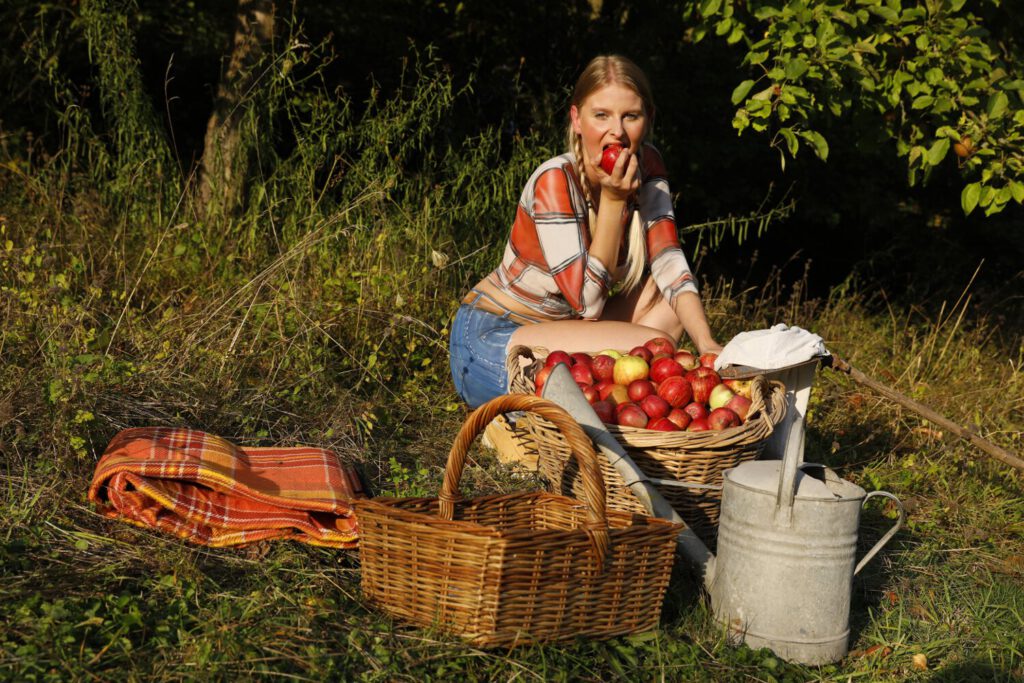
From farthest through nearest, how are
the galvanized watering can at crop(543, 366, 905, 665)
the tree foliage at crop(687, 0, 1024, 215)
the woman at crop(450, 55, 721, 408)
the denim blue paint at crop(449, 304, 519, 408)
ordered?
1. the tree foliage at crop(687, 0, 1024, 215)
2. the denim blue paint at crop(449, 304, 519, 408)
3. the woman at crop(450, 55, 721, 408)
4. the galvanized watering can at crop(543, 366, 905, 665)

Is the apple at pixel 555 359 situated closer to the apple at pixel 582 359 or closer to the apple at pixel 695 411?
the apple at pixel 582 359

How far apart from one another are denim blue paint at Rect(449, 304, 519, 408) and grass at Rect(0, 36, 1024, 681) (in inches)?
10.1

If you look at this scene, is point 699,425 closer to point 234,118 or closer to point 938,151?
point 938,151

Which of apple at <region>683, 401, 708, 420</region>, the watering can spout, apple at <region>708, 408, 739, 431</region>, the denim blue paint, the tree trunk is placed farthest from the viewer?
the tree trunk

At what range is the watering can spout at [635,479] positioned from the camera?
2838 millimetres

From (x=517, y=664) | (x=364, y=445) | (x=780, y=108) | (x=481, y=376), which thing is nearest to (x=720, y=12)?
(x=780, y=108)

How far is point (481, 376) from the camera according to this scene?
3.91 meters

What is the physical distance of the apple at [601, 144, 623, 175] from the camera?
11.6 ft

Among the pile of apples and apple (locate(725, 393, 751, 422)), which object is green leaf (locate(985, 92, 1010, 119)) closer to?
the pile of apples

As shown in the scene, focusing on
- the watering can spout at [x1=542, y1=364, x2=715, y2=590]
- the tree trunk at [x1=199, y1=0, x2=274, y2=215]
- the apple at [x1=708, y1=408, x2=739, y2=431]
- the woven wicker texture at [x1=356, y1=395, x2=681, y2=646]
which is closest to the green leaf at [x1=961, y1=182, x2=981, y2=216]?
the apple at [x1=708, y1=408, x2=739, y2=431]

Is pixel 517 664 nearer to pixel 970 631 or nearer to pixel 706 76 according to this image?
pixel 970 631

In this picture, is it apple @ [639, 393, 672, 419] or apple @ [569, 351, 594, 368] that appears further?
apple @ [569, 351, 594, 368]

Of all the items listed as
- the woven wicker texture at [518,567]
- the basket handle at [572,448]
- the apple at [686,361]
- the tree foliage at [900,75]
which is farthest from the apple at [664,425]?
the tree foliage at [900,75]

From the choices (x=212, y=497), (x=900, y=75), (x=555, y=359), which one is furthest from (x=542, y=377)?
(x=900, y=75)
